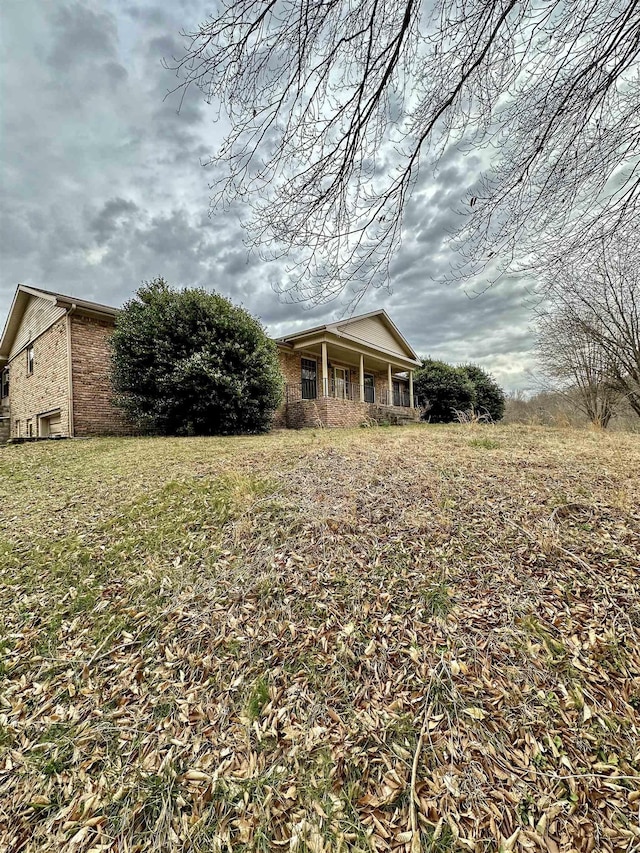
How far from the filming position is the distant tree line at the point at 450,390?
61.2 ft

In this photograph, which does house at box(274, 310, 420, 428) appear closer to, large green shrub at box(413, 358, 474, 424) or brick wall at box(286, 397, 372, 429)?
brick wall at box(286, 397, 372, 429)

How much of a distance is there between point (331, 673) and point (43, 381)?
12.9 metres

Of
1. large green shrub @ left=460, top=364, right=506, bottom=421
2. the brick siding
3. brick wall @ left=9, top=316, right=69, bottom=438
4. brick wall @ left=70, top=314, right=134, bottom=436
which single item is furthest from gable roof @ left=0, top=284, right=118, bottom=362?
large green shrub @ left=460, top=364, right=506, bottom=421

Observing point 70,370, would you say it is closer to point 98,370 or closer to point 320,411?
point 98,370

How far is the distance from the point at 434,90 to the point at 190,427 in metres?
7.93

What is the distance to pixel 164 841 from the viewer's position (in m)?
1.22

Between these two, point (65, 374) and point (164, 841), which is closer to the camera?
point (164, 841)

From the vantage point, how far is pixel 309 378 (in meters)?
15.4

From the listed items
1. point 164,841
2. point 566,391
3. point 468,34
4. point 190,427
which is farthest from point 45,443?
point 566,391

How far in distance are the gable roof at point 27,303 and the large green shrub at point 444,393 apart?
47.9 feet

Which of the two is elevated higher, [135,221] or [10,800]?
[135,221]

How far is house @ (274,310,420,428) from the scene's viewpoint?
516 inches

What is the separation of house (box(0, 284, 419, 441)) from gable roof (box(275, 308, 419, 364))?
4 cm

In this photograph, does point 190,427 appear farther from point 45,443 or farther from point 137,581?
point 137,581
